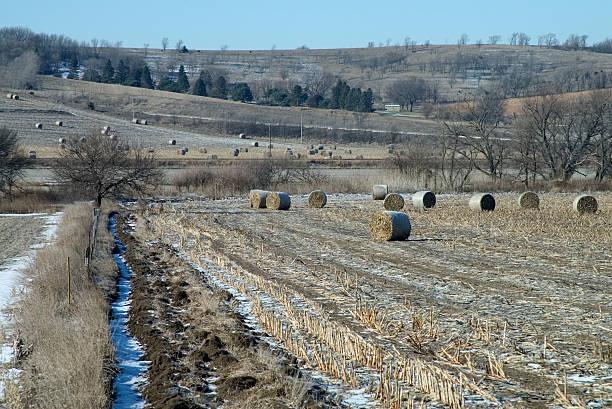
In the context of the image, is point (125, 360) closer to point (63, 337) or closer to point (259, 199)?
point (63, 337)

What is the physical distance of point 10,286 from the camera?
1377 centimetres

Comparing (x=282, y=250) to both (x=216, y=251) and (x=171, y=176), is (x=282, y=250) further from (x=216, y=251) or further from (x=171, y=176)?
(x=171, y=176)

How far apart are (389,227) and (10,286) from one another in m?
9.56

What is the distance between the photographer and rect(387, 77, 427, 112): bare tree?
487ft

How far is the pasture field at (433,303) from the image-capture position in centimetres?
740

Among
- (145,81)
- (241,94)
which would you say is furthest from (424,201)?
(145,81)

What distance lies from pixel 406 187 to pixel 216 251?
25835mm

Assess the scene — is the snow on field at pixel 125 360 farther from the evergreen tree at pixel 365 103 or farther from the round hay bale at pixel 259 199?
the evergreen tree at pixel 365 103

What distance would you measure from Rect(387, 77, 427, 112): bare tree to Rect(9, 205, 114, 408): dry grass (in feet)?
439

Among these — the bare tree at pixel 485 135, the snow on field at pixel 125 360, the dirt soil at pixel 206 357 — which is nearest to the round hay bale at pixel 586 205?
the dirt soil at pixel 206 357

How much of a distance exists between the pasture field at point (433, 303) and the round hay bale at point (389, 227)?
35 cm

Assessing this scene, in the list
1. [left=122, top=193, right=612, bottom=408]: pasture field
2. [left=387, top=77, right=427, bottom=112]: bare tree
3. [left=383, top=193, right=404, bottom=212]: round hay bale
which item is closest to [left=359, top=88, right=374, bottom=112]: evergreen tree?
[left=387, top=77, right=427, bottom=112]: bare tree

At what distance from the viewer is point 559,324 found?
31.1 ft

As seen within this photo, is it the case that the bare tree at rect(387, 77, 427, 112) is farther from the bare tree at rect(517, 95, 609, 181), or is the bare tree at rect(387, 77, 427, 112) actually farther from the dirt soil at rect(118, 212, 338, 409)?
the dirt soil at rect(118, 212, 338, 409)
